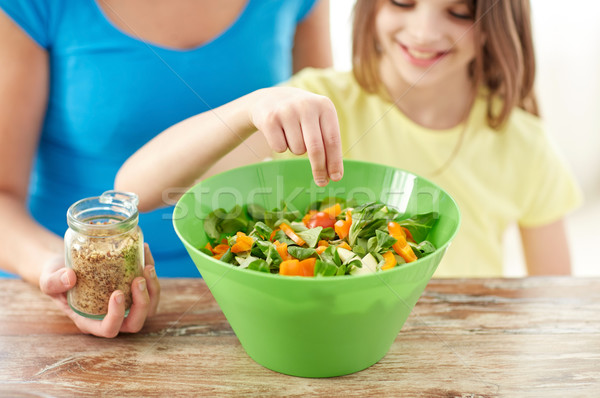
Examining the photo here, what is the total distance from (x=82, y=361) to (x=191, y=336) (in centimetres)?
14

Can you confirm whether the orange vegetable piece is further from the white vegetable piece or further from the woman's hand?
the woman's hand

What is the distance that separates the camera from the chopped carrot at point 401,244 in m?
0.79

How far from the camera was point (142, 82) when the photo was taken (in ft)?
4.20

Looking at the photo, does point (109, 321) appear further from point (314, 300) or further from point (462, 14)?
Answer: point (462, 14)

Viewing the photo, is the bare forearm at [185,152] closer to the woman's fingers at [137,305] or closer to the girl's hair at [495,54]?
the woman's fingers at [137,305]

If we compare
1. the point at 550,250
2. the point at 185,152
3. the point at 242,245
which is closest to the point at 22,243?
the point at 185,152

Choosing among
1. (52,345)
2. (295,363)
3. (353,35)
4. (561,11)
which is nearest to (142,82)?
(353,35)

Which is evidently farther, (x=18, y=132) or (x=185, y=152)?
(x=18, y=132)

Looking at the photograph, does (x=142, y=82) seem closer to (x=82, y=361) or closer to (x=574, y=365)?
(x=82, y=361)

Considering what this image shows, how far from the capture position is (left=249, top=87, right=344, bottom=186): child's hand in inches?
30.7

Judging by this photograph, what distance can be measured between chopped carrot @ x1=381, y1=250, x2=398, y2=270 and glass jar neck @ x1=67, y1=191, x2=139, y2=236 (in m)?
0.34

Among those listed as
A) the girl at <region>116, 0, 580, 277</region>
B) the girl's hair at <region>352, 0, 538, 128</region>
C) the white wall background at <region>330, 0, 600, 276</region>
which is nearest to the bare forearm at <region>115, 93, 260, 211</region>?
the girl at <region>116, 0, 580, 277</region>

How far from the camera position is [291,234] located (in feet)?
2.73

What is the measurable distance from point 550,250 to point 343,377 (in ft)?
3.03
